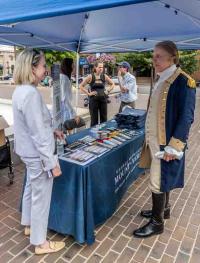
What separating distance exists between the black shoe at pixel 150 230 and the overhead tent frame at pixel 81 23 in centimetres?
208

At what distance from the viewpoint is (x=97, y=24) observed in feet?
12.2

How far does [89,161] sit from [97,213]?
0.58 m

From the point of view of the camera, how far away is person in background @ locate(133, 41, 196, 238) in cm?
227

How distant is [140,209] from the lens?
130 inches

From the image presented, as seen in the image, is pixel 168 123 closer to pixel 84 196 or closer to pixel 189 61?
pixel 84 196

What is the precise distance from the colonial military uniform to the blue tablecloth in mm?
498

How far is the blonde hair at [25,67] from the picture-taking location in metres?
2.02

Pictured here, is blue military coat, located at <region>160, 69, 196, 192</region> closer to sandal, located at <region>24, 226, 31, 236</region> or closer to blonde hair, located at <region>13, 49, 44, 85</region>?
blonde hair, located at <region>13, 49, 44, 85</region>

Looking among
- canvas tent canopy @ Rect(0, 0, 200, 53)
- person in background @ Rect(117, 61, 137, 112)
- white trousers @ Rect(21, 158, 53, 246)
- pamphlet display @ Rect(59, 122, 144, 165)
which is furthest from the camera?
person in background @ Rect(117, 61, 137, 112)

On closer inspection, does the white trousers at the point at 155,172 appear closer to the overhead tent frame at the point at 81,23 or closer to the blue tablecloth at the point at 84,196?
the blue tablecloth at the point at 84,196

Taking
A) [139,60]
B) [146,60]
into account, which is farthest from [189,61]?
[139,60]

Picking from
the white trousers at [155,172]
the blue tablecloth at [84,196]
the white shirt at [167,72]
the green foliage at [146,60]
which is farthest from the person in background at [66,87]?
the green foliage at [146,60]

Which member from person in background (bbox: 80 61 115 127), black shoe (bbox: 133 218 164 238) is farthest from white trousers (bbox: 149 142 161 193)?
person in background (bbox: 80 61 115 127)

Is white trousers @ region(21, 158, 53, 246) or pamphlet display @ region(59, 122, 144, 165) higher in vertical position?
pamphlet display @ region(59, 122, 144, 165)
